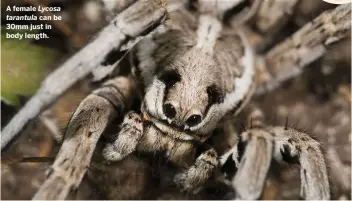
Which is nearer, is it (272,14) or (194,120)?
(194,120)

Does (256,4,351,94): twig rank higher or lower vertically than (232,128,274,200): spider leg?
higher

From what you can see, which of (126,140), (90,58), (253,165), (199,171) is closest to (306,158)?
(253,165)

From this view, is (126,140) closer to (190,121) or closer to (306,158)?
(190,121)

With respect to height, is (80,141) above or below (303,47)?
below

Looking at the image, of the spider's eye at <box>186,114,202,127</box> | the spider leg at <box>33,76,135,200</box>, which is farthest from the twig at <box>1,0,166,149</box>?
the spider's eye at <box>186,114,202,127</box>

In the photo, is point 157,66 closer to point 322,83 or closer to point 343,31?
point 343,31

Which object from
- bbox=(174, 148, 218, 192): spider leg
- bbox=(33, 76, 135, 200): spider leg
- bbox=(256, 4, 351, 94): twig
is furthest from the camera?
bbox=(256, 4, 351, 94): twig

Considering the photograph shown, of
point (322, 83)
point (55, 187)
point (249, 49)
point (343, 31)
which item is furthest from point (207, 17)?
point (55, 187)

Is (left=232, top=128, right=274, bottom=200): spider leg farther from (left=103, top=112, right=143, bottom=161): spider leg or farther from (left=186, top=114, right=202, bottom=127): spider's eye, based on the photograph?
(left=103, top=112, right=143, bottom=161): spider leg

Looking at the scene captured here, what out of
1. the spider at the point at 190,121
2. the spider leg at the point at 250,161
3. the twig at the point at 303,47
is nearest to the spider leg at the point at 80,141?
the spider at the point at 190,121
